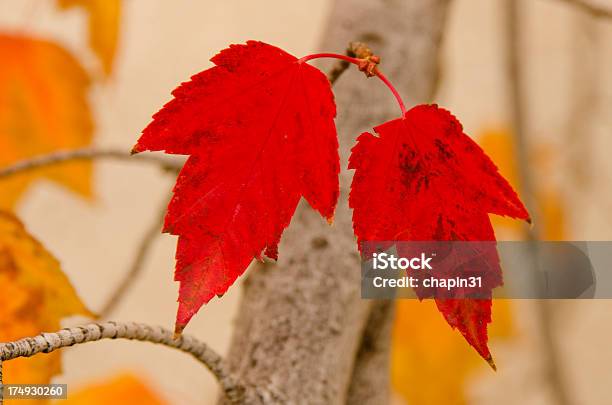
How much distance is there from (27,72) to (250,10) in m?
0.42

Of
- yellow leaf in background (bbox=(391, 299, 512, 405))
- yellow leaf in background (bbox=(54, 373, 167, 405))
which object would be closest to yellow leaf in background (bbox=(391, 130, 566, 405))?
yellow leaf in background (bbox=(391, 299, 512, 405))

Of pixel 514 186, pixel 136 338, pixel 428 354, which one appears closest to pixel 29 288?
pixel 136 338

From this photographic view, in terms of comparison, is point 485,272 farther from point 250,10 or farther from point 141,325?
point 250,10

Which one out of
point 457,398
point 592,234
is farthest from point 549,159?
point 457,398

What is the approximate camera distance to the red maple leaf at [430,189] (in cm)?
16

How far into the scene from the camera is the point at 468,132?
739 mm

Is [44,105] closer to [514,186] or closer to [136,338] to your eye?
[136,338]

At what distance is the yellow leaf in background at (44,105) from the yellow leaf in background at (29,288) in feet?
0.65

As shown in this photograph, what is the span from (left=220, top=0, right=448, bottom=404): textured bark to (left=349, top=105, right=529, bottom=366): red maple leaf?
0.07 m

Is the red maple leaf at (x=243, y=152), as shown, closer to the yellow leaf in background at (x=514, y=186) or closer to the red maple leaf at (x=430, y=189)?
the red maple leaf at (x=430, y=189)

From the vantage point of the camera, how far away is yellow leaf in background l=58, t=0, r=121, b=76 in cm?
41

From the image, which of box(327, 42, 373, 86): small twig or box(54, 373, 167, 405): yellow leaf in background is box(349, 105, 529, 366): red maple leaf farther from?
box(54, 373, 167, 405): yellow leaf in background

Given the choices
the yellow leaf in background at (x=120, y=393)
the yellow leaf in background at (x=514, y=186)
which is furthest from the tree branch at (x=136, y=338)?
the yellow leaf in background at (x=514, y=186)

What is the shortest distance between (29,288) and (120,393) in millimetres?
196
